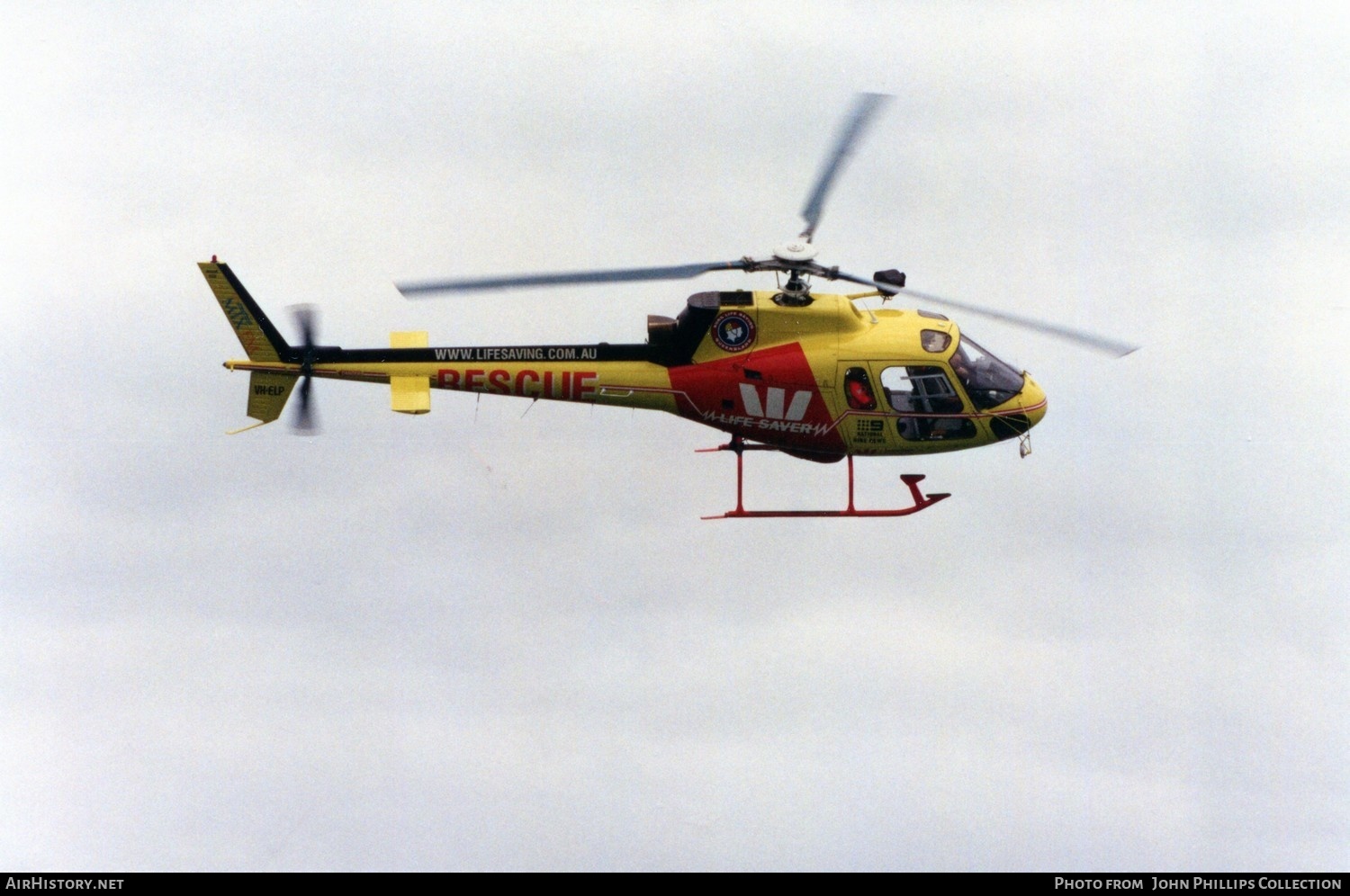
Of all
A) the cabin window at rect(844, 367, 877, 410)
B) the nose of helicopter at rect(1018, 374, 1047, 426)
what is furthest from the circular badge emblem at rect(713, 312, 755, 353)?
the nose of helicopter at rect(1018, 374, 1047, 426)

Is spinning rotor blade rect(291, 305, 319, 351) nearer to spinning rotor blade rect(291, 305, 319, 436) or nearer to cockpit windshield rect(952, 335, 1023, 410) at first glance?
spinning rotor blade rect(291, 305, 319, 436)

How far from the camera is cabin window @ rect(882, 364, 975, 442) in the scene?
31.2m

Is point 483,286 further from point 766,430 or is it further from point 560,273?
point 766,430

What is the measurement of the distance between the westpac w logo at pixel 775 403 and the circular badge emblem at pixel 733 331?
0.79 meters

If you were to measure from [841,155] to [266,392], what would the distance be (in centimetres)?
1163

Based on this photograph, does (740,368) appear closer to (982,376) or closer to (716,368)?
(716,368)

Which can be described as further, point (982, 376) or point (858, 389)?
point (982, 376)

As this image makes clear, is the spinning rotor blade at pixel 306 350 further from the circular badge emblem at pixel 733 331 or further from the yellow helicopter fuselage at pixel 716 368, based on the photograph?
the circular badge emblem at pixel 733 331

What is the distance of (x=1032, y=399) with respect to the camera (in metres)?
32.3

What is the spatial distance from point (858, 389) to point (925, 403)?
138 cm

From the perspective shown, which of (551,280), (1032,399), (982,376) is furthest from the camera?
(1032,399)

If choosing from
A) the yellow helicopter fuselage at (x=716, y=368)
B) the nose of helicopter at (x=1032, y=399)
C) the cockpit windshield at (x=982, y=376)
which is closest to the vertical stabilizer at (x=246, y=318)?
the yellow helicopter fuselage at (x=716, y=368)

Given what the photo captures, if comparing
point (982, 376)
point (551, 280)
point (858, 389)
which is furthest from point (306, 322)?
point (982, 376)
